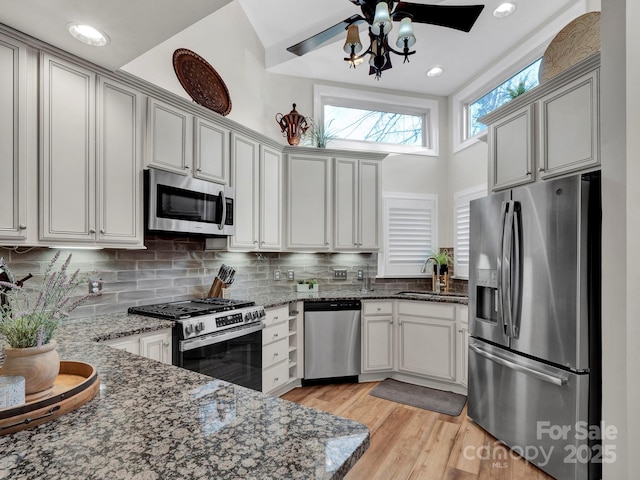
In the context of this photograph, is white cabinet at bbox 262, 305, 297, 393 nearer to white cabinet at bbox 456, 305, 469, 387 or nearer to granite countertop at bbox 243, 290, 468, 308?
granite countertop at bbox 243, 290, 468, 308

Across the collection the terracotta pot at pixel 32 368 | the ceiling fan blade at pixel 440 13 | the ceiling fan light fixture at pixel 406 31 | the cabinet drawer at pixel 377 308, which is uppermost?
the ceiling fan blade at pixel 440 13

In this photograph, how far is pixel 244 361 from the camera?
8.76 ft

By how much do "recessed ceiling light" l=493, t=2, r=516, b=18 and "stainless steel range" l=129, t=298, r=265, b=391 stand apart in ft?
10.2

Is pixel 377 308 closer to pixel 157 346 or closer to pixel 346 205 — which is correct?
pixel 346 205

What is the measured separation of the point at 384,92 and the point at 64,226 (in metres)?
3.64

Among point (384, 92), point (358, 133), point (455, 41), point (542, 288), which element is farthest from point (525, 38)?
point (542, 288)

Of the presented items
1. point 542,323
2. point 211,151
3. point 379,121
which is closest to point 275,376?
point 211,151

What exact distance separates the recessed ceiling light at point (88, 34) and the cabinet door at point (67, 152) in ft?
0.78

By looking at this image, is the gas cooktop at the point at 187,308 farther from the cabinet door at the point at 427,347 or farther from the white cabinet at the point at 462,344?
the white cabinet at the point at 462,344

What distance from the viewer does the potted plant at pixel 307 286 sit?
385 cm

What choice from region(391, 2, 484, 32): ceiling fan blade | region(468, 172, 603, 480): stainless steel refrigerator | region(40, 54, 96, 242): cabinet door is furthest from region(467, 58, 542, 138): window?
region(40, 54, 96, 242): cabinet door

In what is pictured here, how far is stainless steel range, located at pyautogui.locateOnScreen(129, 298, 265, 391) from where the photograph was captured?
2223mm

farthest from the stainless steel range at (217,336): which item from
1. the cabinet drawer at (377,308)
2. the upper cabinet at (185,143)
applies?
the cabinet drawer at (377,308)

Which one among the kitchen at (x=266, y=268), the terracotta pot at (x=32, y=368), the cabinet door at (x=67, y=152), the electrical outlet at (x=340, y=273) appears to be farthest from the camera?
the electrical outlet at (x=340, y=273)
